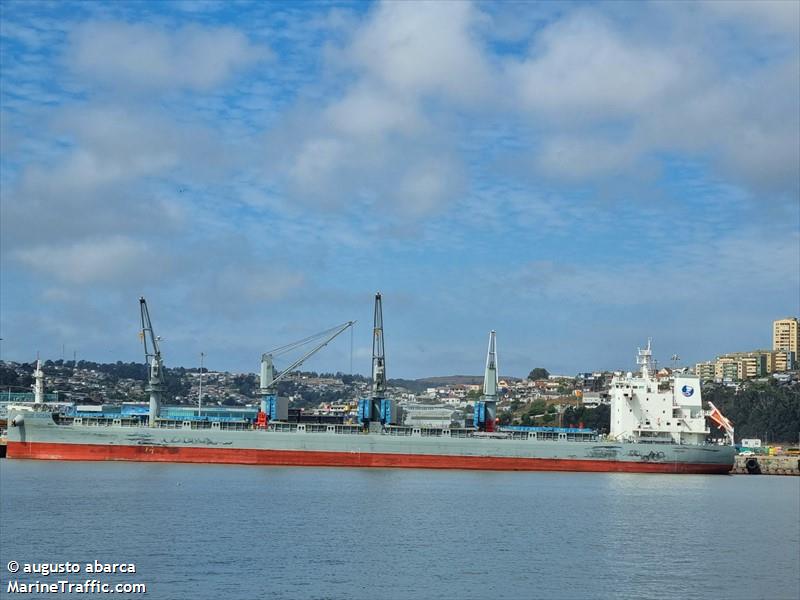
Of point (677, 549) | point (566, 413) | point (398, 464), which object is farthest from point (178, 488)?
point (566, 413)

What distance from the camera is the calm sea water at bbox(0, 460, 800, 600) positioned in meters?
24.2

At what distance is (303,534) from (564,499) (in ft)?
48.1

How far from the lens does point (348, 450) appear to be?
5834 cm

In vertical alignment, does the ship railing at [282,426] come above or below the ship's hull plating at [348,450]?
above

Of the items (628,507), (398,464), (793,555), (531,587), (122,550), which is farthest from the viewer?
(398,464)

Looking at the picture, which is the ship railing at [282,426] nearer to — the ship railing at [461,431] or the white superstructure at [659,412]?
the ship railing at [461,431]

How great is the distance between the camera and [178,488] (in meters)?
42.9

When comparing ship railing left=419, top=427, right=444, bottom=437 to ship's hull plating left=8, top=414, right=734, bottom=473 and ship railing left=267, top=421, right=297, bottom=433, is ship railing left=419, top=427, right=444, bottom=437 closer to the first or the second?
ship's hull plating left=8, top=414, right=734, bottom=473

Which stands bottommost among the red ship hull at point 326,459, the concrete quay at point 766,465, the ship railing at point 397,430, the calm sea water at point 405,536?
the concrete quay at point 766,465

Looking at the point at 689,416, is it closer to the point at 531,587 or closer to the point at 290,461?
the point at 290,461

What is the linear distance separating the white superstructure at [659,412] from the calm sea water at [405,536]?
1073cm

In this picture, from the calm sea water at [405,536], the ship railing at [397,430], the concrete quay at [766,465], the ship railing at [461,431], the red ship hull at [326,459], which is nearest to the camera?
the calm sea water at [405,536]

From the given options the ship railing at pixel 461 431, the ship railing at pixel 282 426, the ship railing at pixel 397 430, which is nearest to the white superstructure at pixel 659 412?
the ship railing at pixel 461 431

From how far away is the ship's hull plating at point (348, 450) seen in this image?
57438mm
